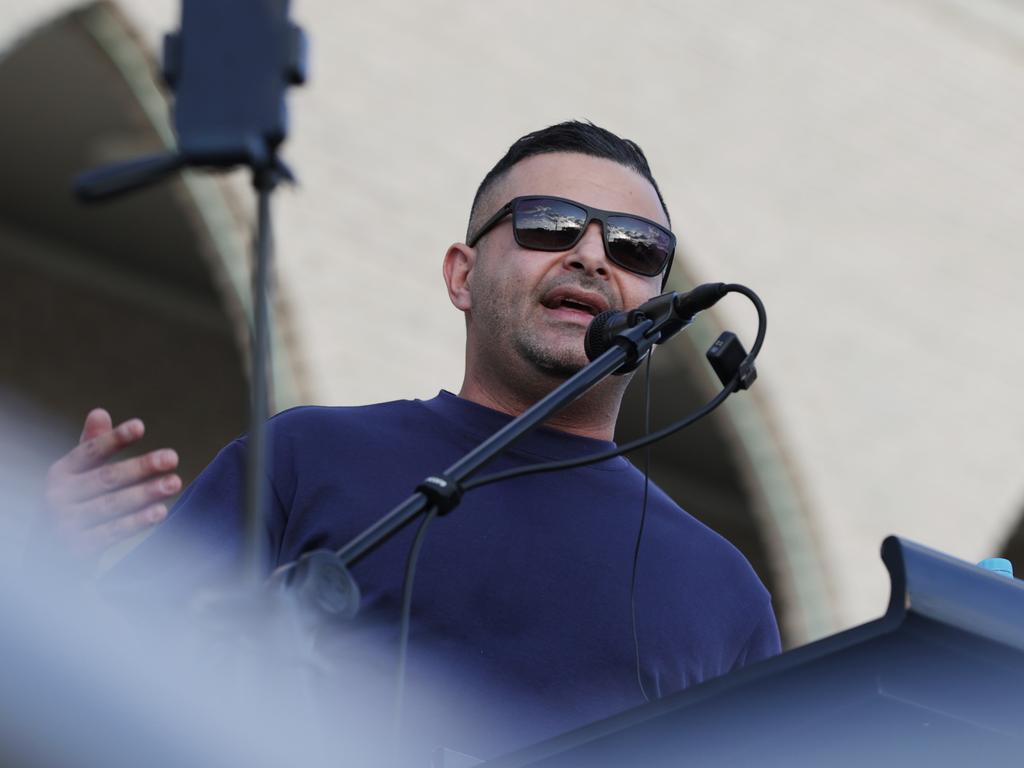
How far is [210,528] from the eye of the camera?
2547 mm

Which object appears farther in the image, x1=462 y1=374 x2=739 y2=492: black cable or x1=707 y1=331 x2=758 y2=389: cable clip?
x1=707 y1=331 x2=758 y2=389: cable clip

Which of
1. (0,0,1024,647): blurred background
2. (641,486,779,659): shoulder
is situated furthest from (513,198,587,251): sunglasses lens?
(0,0,1024,647): blurred background

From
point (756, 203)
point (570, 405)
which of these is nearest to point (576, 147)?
point (570, 405)

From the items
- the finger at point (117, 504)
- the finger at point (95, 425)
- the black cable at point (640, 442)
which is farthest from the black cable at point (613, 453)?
the finger at point (95, 425)

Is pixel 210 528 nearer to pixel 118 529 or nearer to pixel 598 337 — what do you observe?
pixel 118 529

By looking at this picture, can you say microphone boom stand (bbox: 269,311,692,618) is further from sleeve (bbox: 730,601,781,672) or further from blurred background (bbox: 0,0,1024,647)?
blurred background (bbox: 0,0,1024,647)

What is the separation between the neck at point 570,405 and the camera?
2.89 m

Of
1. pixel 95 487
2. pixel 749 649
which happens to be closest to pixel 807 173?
pixel 749 649

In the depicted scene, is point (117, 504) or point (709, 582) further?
point (709, 582)

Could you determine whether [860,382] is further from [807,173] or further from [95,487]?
[95,487]

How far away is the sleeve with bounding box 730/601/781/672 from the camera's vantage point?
8.84 ft

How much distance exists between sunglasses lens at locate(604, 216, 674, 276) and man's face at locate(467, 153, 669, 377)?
0.05ft

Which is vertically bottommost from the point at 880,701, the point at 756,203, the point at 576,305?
the point at 880,701

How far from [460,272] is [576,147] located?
0.32 meters
